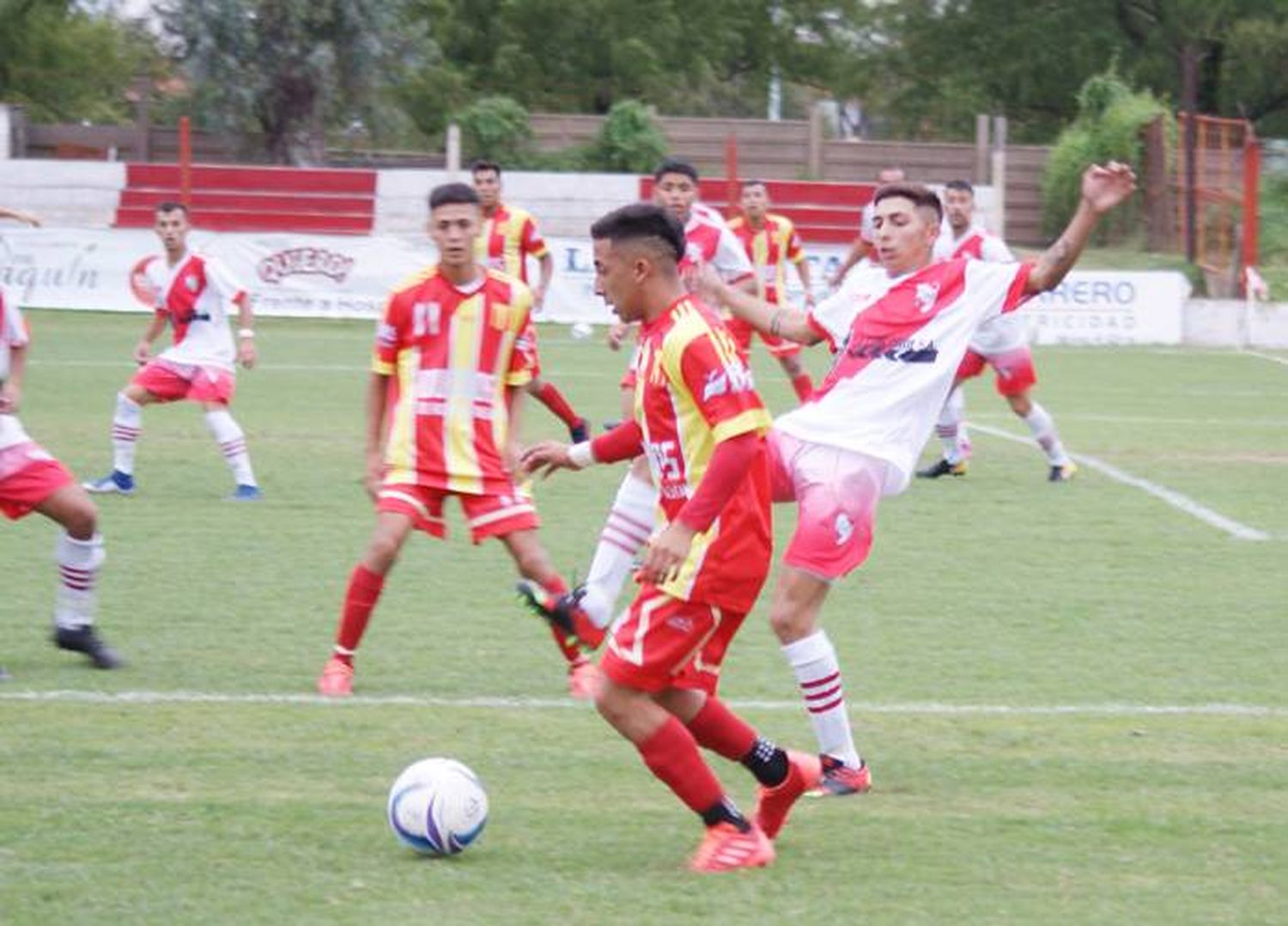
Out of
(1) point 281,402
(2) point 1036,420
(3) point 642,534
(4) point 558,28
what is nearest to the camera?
(3) point 642,534

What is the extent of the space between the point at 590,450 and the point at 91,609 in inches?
104

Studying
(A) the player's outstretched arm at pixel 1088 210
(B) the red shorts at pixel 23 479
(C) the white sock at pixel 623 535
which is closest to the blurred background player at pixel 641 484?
(C) the white sock at pixel 623 535

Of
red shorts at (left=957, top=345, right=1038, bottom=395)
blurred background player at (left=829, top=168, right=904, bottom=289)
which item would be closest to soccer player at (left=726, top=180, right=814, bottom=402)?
blurred background player at (left=829, top=168, right=904, bottom=289)

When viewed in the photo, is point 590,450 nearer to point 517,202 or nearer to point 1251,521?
point 1251,521

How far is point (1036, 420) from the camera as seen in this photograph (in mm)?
13789

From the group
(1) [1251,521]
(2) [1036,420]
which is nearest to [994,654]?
(1) [1251,521]

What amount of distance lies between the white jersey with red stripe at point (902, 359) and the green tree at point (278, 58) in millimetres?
31146

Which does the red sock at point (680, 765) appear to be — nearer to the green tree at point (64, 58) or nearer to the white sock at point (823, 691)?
the white sock at point (823, 691)

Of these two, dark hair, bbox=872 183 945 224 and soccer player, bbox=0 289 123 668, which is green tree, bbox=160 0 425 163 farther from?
dark hair, bbox=872 183 945 224

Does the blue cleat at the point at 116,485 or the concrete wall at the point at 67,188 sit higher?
the concrete wall at the point at 67,188

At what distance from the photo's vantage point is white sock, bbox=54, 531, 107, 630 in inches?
306

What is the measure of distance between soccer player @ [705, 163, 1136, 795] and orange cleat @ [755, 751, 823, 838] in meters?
0.52

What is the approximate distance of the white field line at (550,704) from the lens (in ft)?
23.9

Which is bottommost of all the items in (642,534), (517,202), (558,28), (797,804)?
(797,804)
